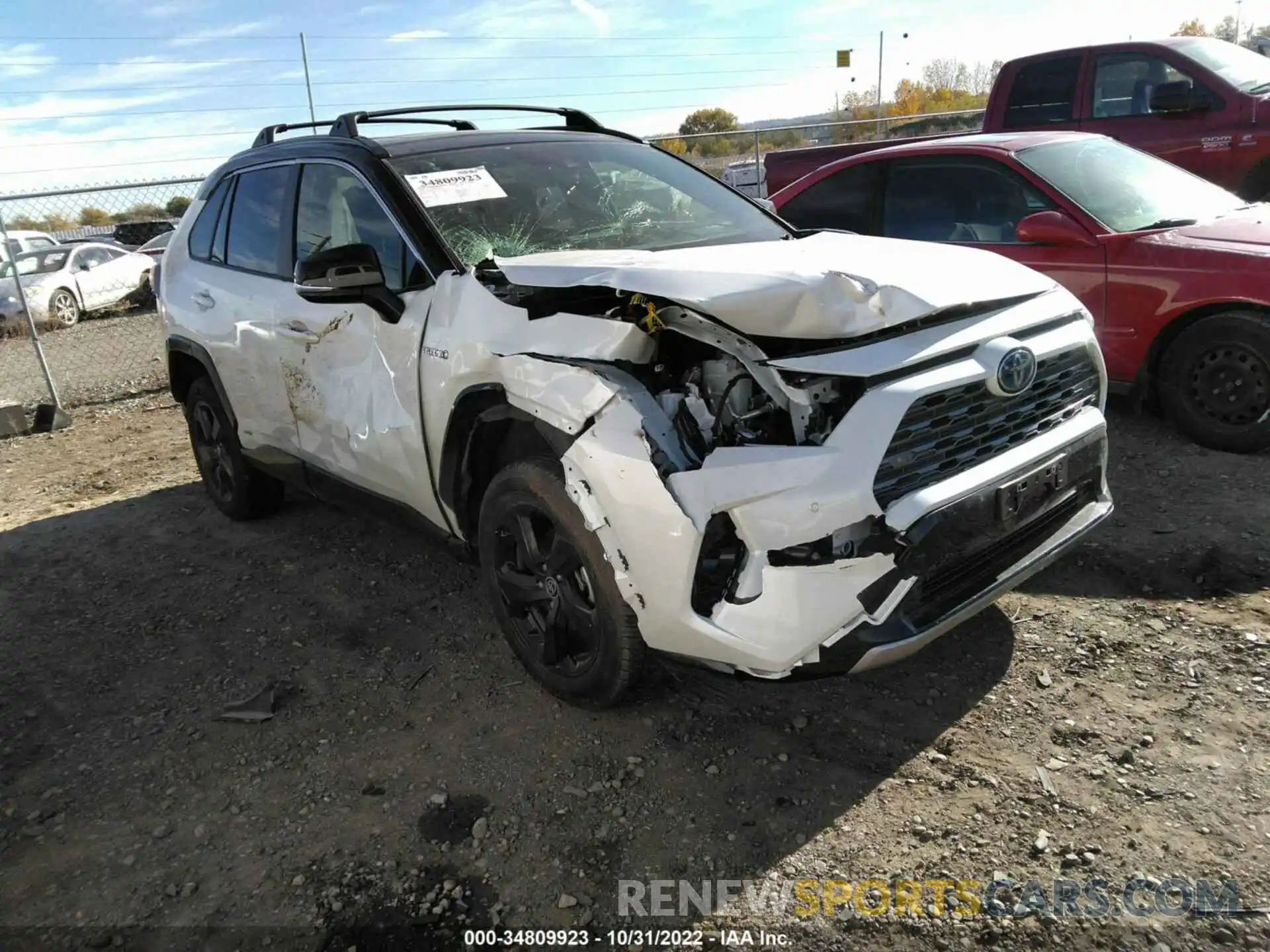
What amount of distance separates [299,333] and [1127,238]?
412 cm

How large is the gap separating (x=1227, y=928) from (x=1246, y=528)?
2.26m

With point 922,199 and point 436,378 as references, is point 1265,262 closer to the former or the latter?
point 922,199

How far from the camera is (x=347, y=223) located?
3695mm

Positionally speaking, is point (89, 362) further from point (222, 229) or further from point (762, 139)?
point (762, 139)

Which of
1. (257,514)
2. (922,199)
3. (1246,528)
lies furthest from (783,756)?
(922,199)

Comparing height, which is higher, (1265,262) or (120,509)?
(1265,262)

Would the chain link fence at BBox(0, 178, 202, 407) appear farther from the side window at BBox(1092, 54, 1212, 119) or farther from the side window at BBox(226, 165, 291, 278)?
the side window at BBox(1092, 54, 1212, 119)

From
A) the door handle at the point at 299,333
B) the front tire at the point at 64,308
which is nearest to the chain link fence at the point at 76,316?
the front tire at the point at 64,308

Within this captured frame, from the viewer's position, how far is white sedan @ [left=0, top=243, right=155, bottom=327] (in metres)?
13.8

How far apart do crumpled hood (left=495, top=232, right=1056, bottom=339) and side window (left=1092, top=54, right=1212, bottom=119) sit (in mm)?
6030

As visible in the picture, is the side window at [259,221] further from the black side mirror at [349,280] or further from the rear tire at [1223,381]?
the rear tire at [1223,381]

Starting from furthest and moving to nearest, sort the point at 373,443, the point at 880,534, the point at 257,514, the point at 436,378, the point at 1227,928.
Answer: the point at 257,514, the point at 373,443, the point at 436,378, the point at 880,534, the point at 1227,928

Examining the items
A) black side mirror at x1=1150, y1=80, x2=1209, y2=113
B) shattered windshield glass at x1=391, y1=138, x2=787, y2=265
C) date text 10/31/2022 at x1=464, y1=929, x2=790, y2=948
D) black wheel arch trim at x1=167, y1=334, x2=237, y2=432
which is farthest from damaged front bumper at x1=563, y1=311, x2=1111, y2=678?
black side mirror at x1=1150, y1=80, x2=1209, y2=113

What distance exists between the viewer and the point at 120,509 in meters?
5.78
